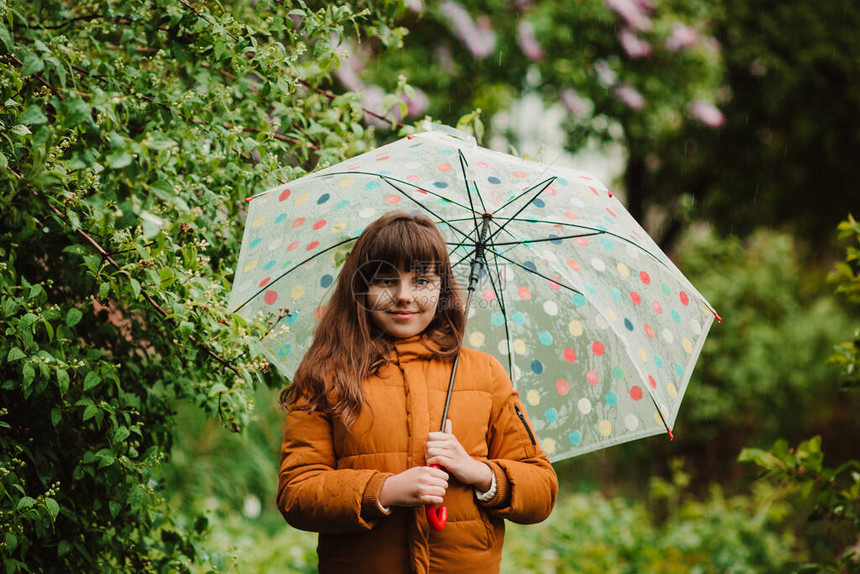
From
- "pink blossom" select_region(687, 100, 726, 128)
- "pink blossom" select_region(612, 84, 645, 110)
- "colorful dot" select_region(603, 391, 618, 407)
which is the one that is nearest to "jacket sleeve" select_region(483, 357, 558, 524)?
"colorful dot" select_region(603, 391, 618, 407)

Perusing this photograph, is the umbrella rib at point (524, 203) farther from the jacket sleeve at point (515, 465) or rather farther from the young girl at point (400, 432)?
the jacket sleeve at point (515, 465)

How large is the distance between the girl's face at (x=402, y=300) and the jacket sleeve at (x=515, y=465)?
250mm

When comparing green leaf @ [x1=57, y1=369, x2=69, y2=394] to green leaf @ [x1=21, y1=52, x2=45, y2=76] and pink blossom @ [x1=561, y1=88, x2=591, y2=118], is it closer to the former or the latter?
green leaf @ [x1=21, y1=52, x2=45, y2=76]

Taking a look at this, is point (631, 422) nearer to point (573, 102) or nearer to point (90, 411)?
point (90, 411)

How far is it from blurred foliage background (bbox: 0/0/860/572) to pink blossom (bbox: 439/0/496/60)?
0.07ft

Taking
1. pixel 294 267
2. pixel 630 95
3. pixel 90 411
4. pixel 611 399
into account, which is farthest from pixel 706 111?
pixel 90 411

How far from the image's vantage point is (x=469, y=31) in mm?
5520

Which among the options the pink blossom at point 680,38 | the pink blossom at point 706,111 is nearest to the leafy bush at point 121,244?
the pink blossom at point 680,38

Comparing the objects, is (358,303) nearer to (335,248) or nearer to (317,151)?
(335,248)

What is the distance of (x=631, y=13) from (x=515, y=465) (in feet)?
15.7

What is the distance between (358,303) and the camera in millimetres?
2057

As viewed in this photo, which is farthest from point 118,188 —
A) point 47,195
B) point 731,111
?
point 731,111

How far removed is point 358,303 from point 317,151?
2.60 ft

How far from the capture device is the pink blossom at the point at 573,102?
6094mm
